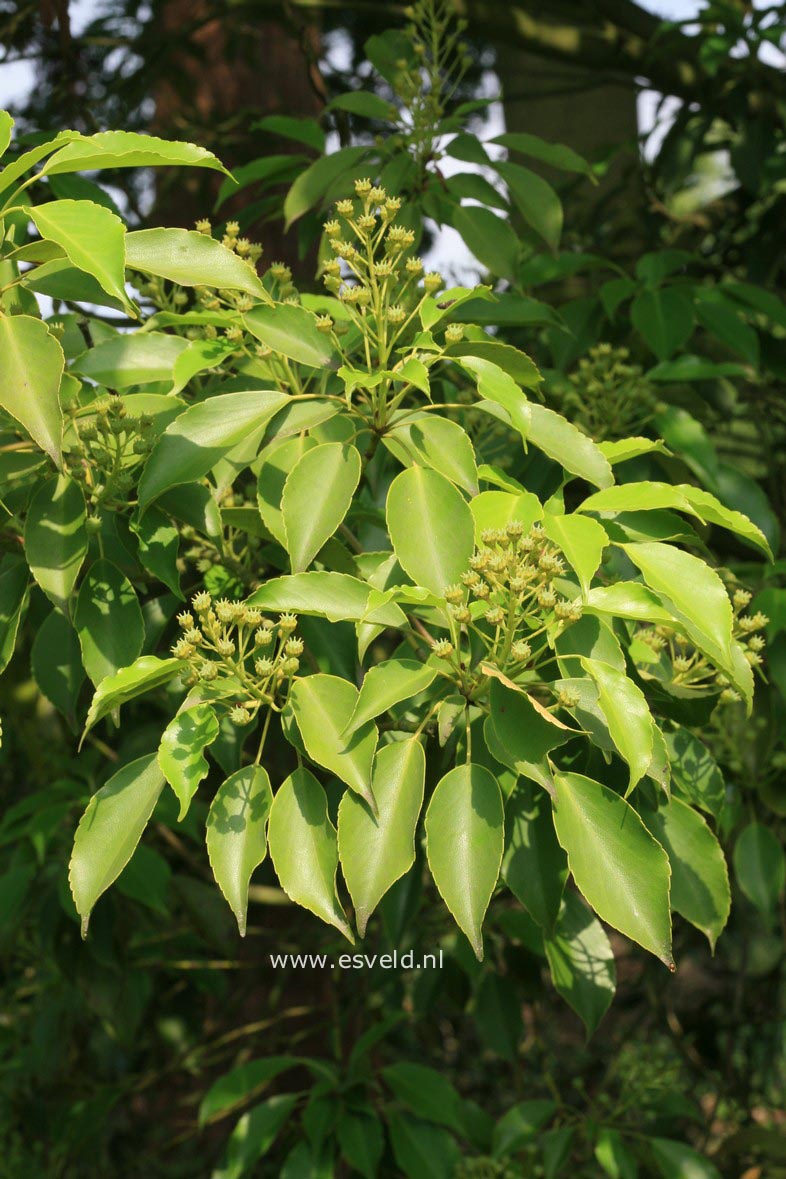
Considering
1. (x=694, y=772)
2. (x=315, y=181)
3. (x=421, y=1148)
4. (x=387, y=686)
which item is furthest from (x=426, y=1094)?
(x=315, y=181)

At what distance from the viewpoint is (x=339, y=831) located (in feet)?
3.32

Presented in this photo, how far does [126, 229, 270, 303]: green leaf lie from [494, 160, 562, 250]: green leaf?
2.41 feet

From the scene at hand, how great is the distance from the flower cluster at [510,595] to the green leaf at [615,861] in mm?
120

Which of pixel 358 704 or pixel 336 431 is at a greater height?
pixel 336 431

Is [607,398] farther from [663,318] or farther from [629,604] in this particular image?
[629,604]

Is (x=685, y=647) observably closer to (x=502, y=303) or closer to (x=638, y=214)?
(x=502, y=303)

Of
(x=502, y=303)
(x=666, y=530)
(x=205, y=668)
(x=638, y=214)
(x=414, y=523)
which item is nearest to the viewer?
(x=205, y=668)

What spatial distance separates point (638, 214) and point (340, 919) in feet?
7.46

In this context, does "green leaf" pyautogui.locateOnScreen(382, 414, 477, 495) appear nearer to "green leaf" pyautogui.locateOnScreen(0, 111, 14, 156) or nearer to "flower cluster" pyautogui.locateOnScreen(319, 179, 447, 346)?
"flower cluster" pyautogui.locateOnScreen(319, 179, 447, 346)

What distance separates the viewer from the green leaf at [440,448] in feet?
3.75

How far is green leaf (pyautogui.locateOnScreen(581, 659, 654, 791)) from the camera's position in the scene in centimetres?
93

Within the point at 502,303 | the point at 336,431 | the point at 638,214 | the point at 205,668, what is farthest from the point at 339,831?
the point at 638,214

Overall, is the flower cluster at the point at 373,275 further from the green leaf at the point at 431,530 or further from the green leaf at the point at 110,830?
the green leaf at the point at 110,830

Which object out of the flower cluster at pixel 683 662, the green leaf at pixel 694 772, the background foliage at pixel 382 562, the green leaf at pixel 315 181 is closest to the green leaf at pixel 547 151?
the background foliage at pixel 382 562
